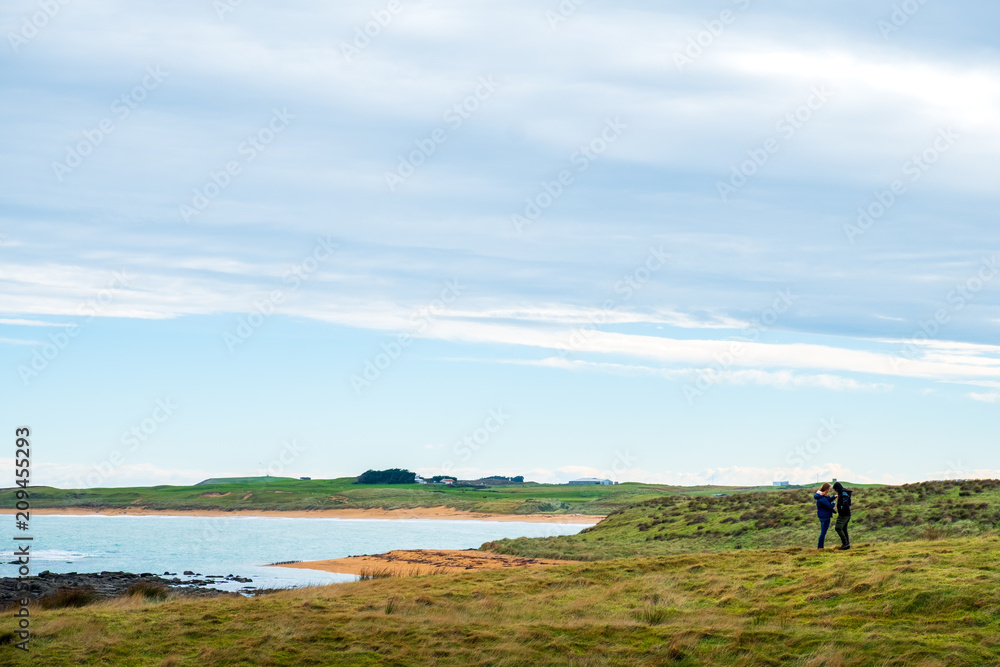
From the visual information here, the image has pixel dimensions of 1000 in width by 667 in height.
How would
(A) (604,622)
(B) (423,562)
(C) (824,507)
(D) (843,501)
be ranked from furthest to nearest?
1. (B) (423,562)
2. (C) (824,507)
3. (D) (843,501)
4. (A) (604,622)

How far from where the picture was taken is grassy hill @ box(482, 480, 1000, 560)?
41.8 metres

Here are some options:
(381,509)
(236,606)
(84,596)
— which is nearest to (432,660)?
(236,606)

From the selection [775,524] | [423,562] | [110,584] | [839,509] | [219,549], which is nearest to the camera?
[839,509]

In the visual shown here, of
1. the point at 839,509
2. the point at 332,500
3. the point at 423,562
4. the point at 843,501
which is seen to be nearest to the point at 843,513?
the point at 839,509

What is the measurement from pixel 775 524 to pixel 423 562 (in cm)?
1969

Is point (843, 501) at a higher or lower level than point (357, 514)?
higher

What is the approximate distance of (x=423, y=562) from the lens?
4562cm

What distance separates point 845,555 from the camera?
27.9 metres

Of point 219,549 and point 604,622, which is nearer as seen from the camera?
point 604,622

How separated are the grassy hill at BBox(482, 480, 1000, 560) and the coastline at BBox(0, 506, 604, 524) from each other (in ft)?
175

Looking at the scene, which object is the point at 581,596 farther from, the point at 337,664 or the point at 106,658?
the point at 106,658

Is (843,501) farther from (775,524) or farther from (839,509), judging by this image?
(775,524)

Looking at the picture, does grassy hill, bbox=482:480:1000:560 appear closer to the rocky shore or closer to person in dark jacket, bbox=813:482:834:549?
person in dark jacket, bbox=813:482:834:549

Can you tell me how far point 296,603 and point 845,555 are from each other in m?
16.7
